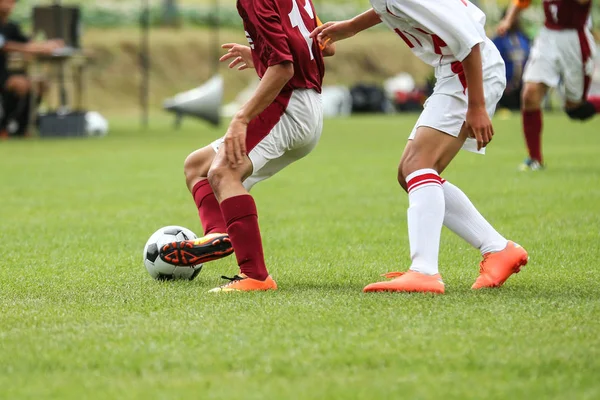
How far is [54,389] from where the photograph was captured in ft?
10.8

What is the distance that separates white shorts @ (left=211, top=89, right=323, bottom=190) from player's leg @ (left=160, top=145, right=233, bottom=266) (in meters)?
0.36

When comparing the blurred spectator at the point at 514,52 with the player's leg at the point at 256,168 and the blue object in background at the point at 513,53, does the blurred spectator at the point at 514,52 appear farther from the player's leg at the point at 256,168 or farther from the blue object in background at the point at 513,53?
the player's leg at the point at 256,168

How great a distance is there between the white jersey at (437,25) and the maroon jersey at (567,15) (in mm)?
6431

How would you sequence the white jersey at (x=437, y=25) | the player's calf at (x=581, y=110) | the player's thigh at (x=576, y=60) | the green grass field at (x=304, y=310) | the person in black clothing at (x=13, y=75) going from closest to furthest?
the green grass field at (x=304, y=310) < the white jersey at (x=437, y=25) < the player's thigh at (x=576, y=60) < the player's calf at (x=581, y=110) < the person in black clothing at (x=13, y=75)

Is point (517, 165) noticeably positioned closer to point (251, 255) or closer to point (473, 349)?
point (251, 255)

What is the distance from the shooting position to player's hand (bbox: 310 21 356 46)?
523cm

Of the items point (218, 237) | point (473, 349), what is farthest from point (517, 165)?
point (473, 349)

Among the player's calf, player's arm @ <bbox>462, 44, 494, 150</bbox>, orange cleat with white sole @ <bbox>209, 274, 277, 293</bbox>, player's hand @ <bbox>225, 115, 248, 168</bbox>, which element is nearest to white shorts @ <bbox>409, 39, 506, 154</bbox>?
player's arm @ <bbox>462, 44, 494, 150</bbox>

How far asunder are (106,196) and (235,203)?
213 inches

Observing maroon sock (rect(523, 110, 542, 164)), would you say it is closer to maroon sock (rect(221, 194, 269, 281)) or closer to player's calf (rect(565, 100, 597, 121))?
player's calf (rect(565, 100, 597, 121))

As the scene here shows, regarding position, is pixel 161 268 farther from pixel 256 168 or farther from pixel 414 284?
pixel 414 284

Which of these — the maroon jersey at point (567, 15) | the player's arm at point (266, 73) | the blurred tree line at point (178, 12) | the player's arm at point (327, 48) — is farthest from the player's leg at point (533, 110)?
the blurred tree line at point (178, 12)

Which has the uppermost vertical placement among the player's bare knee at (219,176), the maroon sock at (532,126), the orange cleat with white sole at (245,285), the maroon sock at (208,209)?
the player's bare knee at (219,176)

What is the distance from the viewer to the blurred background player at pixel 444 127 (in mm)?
4848
